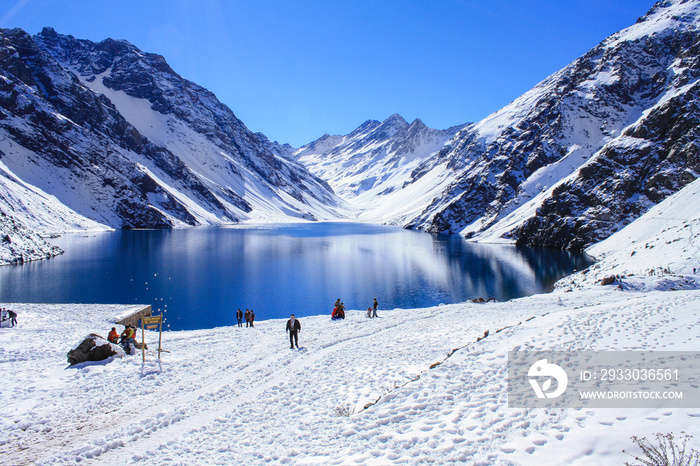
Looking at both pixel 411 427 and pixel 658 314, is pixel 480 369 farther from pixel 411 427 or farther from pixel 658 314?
pixel 658 314

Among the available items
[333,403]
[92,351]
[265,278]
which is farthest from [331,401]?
[265,278]

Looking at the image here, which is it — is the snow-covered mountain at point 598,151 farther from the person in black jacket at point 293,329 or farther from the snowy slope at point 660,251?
the person in black jacket at point 293,329

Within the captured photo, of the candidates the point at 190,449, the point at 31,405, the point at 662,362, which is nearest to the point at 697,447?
the point at 662,362

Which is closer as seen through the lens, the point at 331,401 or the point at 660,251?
the point at 331,401

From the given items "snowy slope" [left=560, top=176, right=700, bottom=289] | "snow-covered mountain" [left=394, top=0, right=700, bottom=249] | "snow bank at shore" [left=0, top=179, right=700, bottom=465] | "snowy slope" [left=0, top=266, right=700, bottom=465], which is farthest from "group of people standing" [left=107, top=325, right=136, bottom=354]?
"snow-covered mountain" [left=394, top=0, right=700, bottom=249]

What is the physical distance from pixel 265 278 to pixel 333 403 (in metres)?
45.6

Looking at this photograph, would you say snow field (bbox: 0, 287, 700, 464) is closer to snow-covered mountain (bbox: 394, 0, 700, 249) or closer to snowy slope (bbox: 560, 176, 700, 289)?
snowy slope (bbox: 560, 176, 700, 289)

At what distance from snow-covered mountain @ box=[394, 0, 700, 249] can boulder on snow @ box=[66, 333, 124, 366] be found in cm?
9083

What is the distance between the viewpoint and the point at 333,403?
12320 mm

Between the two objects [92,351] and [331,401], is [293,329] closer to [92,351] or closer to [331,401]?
[331,401]

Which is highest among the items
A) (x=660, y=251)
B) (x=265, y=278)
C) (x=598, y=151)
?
(x=598, y=151)

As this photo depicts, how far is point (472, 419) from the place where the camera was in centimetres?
913

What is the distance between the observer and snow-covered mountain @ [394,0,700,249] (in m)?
78.8

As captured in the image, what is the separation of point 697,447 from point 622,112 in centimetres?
14243
